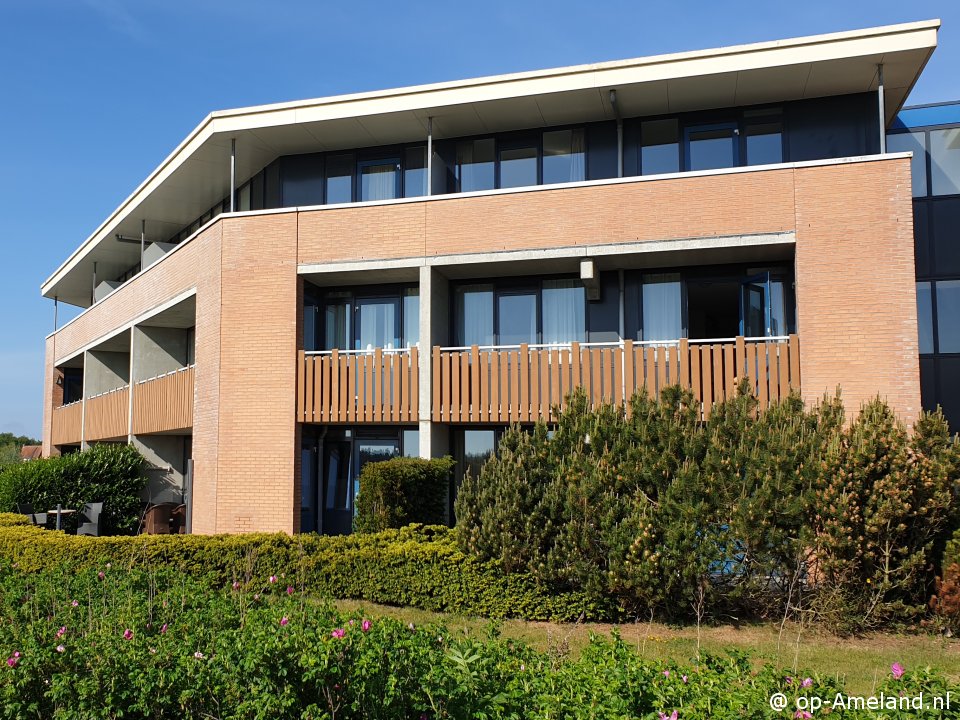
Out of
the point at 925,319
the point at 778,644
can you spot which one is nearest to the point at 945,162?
the point at 925,319

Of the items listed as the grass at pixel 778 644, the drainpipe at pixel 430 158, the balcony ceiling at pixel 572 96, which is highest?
the balcony ceiling at pixel 572 96

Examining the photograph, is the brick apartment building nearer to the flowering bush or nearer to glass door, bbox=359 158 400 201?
glass door, bbox=359 158 400 201

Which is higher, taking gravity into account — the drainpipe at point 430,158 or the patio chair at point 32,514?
the drainpipe at point 430,158

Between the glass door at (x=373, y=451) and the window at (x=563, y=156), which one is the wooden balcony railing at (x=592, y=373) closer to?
the glass door at (x=373, y=451)

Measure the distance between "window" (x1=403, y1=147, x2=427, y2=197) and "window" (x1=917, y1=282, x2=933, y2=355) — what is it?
1222 cm

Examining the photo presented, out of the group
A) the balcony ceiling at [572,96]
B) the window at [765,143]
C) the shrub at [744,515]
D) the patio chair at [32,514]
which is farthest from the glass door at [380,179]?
the shrub at [744,515]

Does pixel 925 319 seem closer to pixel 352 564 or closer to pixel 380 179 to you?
pixel 380 179

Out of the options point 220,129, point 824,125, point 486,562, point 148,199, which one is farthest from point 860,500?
point 148,199

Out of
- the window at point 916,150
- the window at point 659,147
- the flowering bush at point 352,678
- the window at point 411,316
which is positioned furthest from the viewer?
the window at point 916,150

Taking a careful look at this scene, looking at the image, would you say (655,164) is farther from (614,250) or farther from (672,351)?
(672,351)

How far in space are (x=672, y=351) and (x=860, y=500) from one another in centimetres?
600

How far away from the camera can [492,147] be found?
1989 cm

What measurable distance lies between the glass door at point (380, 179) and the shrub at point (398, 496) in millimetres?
7140

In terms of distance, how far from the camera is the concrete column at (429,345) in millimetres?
17953
